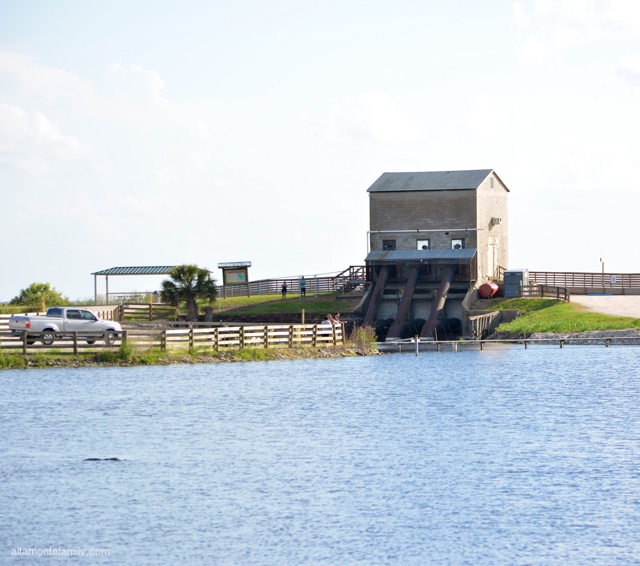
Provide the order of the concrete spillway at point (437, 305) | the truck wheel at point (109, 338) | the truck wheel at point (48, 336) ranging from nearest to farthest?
the truck wheel at point (109, 338), the truck wheel at point (48, 336), the concrete spillway at point (437, 305)

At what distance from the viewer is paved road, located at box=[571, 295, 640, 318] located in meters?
77.5

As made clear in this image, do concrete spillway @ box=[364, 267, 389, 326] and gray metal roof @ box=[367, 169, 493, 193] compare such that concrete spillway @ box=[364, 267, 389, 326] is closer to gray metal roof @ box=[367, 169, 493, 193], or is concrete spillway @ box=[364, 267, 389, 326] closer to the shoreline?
gray metal roof @ box=[367, 169, 493, 193]

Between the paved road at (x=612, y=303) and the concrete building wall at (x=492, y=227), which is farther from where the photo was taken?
the concrete building wall at (x=492, y=227)

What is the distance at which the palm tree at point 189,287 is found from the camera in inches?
3098

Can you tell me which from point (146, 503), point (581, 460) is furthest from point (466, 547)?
point (581, 460)

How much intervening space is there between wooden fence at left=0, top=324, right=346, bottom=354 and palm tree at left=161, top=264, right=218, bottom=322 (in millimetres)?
15093

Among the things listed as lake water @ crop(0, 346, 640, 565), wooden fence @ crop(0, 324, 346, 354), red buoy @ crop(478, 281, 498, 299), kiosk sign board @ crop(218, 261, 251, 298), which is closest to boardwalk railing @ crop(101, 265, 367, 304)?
kiosk sign board @ crop(218, 261, 251, 298)

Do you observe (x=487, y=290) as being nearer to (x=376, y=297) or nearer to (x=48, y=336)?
(x=376, y=297)

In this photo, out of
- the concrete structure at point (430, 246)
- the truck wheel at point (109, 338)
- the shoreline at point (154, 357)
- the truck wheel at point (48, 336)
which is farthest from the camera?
the concrete structure at point (430, 246)

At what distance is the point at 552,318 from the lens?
7588cm

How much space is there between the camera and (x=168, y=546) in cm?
2161

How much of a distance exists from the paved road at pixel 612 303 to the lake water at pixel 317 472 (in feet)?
92.0

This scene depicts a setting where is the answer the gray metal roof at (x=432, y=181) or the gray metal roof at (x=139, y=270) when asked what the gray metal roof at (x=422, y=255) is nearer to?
the gray metal roof at (x=432, y=181)

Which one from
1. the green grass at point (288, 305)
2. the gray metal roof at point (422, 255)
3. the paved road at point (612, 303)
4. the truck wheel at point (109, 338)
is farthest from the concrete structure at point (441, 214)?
the truck wheel at point (109, 338)
